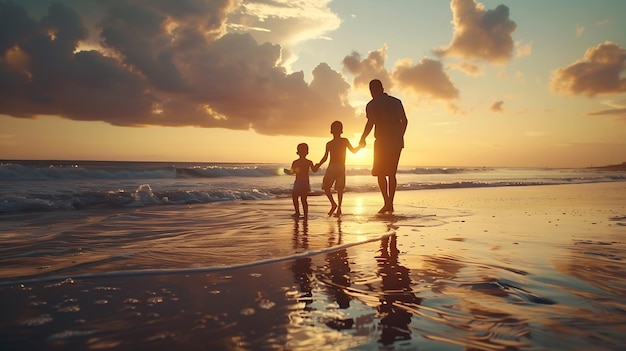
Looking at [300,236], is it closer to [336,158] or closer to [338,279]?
[338,279]

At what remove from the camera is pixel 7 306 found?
223cm

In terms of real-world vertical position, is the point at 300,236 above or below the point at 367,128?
below

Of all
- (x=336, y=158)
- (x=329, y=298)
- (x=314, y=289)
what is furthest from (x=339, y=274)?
(x=336, y=158)

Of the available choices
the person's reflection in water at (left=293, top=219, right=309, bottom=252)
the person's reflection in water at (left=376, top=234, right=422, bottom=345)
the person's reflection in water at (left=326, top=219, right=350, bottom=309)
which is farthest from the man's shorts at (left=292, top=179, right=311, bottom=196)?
the person's reflection in water at (left=376, top=234, right=422, bottom=345)

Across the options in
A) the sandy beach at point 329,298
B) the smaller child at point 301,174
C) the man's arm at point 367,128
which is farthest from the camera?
the smaller child at point 301,174

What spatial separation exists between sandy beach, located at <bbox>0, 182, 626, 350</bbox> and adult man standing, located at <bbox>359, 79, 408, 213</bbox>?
11.9 ft

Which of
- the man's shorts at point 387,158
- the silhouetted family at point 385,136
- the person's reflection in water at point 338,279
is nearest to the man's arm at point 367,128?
the silhouetted family at point 385,136

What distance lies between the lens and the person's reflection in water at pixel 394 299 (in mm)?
1853

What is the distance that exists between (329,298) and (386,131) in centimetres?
614

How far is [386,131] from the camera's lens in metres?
8.12

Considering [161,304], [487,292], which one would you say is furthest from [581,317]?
[161,304]

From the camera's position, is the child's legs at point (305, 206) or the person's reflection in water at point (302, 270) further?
the child's legs at point (305, 206)

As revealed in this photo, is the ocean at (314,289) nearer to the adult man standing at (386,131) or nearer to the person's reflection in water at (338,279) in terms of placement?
the person's reflection in water at (338,279)

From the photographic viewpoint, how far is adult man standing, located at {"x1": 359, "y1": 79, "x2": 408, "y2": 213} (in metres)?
8.09
